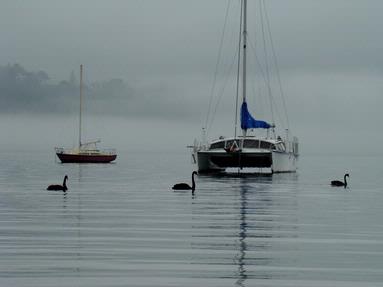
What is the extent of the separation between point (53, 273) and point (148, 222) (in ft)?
40.0

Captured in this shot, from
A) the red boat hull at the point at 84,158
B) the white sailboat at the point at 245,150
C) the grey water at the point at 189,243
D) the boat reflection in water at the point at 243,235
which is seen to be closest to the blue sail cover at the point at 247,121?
the white sailboat at the point at 245,150

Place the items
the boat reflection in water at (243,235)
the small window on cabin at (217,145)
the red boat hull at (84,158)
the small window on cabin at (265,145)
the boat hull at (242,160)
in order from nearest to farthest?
1. the boat reflection in water at (243,235)
2. the boat hull at (242,160)
3. the small window on cabin at (217,145)
4. the small window on cabin at (265,145)
5. the red boat hull at (84,158)

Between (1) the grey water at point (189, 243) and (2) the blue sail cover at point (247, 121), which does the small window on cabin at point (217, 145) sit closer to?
(2) the blue sail cover at point (247, 121)

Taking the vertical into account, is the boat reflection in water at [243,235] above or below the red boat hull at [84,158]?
below

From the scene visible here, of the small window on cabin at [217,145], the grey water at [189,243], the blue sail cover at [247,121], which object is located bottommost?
the grey water at [189,243]

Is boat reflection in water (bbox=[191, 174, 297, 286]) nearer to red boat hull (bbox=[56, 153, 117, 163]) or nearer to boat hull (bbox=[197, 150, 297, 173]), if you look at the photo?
boat hull (bbox=[197, 150, 297, 173])

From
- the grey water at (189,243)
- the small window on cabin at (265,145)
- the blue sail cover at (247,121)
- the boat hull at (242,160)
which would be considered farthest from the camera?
the blue sail cover at (247,121)

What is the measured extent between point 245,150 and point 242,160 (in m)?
1.15

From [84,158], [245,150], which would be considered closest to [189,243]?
[245,150]

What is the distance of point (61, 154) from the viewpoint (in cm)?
13238

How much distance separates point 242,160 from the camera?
6662 centimetres

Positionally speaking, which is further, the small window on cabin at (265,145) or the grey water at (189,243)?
the small window on cabin at (265,145)

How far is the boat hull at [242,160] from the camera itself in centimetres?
6550

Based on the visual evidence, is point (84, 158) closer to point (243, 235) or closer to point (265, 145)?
point (265, 145)
